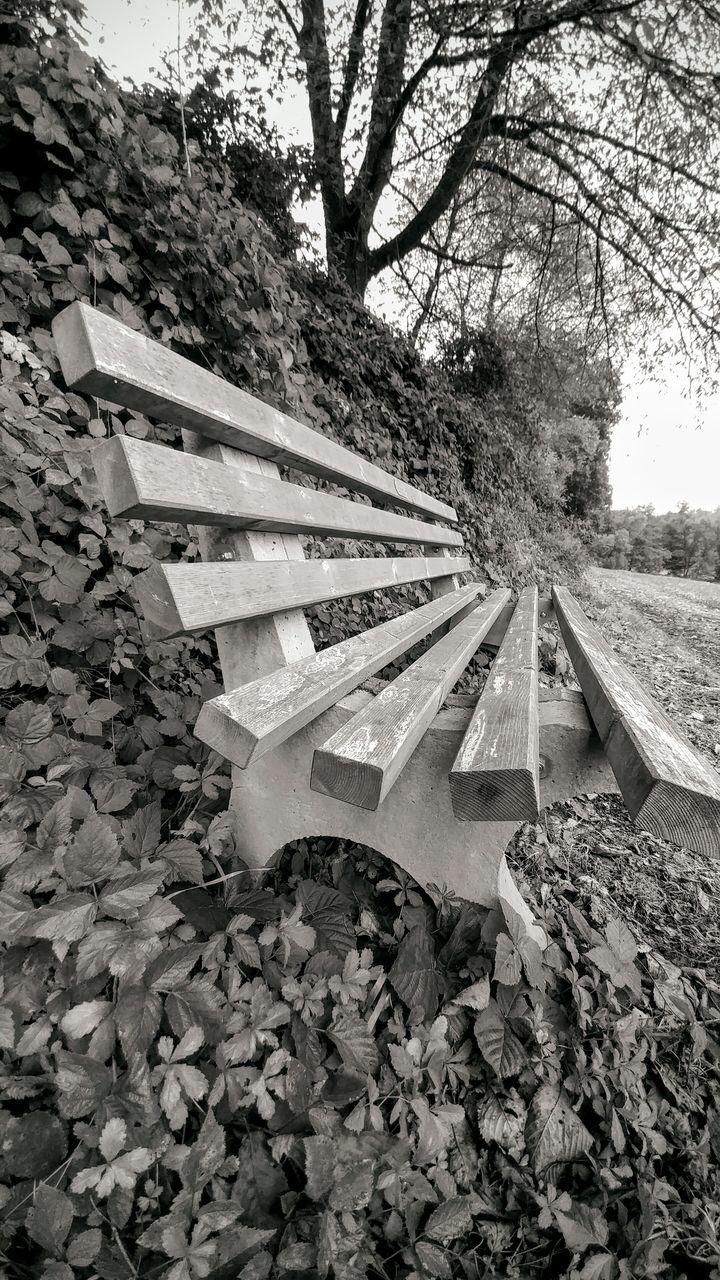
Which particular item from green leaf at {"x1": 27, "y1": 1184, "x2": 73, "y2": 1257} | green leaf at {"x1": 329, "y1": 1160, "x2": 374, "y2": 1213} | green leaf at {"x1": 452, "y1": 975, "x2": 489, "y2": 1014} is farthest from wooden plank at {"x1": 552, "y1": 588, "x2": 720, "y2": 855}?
green leaf at {"x1": 27, "y1": 1184, "x2": 73, "y2": 1257}

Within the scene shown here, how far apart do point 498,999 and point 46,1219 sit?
79 cm

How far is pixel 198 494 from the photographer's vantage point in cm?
87

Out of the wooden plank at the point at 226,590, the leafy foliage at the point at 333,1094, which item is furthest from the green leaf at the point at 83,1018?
the wooden plank at the point at 226,590

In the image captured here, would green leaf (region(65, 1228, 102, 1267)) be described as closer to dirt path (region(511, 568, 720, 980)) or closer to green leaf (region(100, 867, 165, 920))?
green leaf (region(100, 867, 165, 920))

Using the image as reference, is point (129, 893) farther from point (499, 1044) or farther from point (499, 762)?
point (499, 1044)

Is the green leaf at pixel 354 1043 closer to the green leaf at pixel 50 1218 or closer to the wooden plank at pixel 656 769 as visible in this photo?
the green leaf at pixel 50 1218

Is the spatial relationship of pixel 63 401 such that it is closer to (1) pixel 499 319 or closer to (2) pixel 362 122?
(2) pixel 362 122

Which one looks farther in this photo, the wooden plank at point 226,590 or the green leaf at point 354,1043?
the green leaf at point 354,1043

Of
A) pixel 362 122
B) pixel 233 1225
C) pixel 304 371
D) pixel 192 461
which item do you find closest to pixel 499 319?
pixel 362 122

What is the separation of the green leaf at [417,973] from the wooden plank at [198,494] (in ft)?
3.06

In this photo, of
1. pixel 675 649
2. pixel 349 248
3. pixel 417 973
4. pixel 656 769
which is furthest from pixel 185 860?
pixel 349 248

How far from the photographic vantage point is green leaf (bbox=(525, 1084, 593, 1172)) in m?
0.95

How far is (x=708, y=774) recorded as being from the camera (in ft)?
2.52

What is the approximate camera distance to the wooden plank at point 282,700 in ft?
2.44
